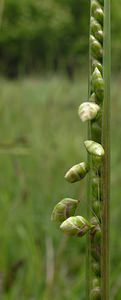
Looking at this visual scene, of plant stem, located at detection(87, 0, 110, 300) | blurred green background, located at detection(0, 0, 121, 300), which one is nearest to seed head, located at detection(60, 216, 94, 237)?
plant stem, located at detection(87, 0, 110, 300)

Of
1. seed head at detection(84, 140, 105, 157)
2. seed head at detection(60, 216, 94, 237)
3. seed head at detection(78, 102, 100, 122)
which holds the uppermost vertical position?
seed head at detection(78, 102, 100, 122)

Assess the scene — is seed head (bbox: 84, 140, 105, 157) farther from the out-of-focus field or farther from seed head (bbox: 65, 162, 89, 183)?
the out-of-focus field

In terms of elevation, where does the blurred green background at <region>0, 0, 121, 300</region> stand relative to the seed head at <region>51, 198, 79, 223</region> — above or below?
below

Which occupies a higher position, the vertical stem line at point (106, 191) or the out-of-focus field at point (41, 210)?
the vertical stem line at point (106, 191)

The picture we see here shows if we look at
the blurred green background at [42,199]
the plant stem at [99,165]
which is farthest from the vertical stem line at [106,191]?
the blurred green background at [42,199]

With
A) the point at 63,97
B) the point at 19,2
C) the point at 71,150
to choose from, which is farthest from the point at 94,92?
the point at 19,2

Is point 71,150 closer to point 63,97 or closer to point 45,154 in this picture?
point 45,154

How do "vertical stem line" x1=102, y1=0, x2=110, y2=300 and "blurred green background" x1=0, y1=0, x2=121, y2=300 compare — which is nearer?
"vertical stem line" x1=102, y1=0, x2=110, y2=300

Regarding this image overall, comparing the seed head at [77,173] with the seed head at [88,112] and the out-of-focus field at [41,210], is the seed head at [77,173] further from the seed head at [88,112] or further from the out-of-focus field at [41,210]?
the out-of-focus field at [41,210]

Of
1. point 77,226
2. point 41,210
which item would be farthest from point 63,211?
point 41,210
